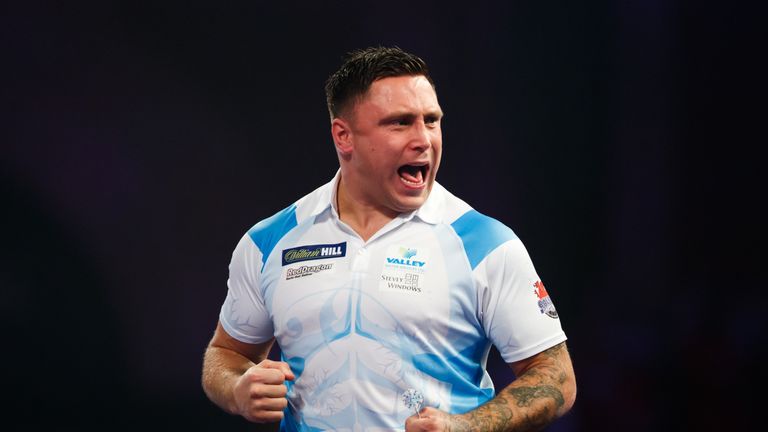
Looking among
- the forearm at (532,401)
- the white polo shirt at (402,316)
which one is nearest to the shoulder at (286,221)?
the white polo shirt at (402,316)

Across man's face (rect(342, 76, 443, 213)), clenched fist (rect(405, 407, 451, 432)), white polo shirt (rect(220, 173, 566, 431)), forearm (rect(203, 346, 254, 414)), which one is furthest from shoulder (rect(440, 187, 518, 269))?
forearm (rect(203, 346, 254, 414))

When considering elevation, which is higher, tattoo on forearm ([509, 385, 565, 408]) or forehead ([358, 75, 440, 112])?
forehead ([358, 75, 440, 112])

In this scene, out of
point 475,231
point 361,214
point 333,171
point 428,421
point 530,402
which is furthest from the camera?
point 333,171

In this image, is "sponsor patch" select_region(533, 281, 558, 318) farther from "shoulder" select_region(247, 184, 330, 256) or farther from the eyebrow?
"shoulder" select_region(247, 184, 330, 256)

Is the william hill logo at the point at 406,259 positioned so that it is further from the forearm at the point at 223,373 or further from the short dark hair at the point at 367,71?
the forearm at the point at 223,373

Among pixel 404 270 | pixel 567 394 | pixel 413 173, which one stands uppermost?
pixel 413 173

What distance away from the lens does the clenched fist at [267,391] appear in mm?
2198

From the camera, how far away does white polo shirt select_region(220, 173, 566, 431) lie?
225cm

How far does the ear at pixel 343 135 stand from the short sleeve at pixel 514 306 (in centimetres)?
53

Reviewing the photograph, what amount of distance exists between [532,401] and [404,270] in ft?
Answer: 1.58

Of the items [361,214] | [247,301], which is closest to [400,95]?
[361,214]

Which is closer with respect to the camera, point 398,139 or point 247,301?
point 398,139

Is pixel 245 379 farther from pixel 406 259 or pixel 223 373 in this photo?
pixel 406 259

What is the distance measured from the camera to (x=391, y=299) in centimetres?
228
